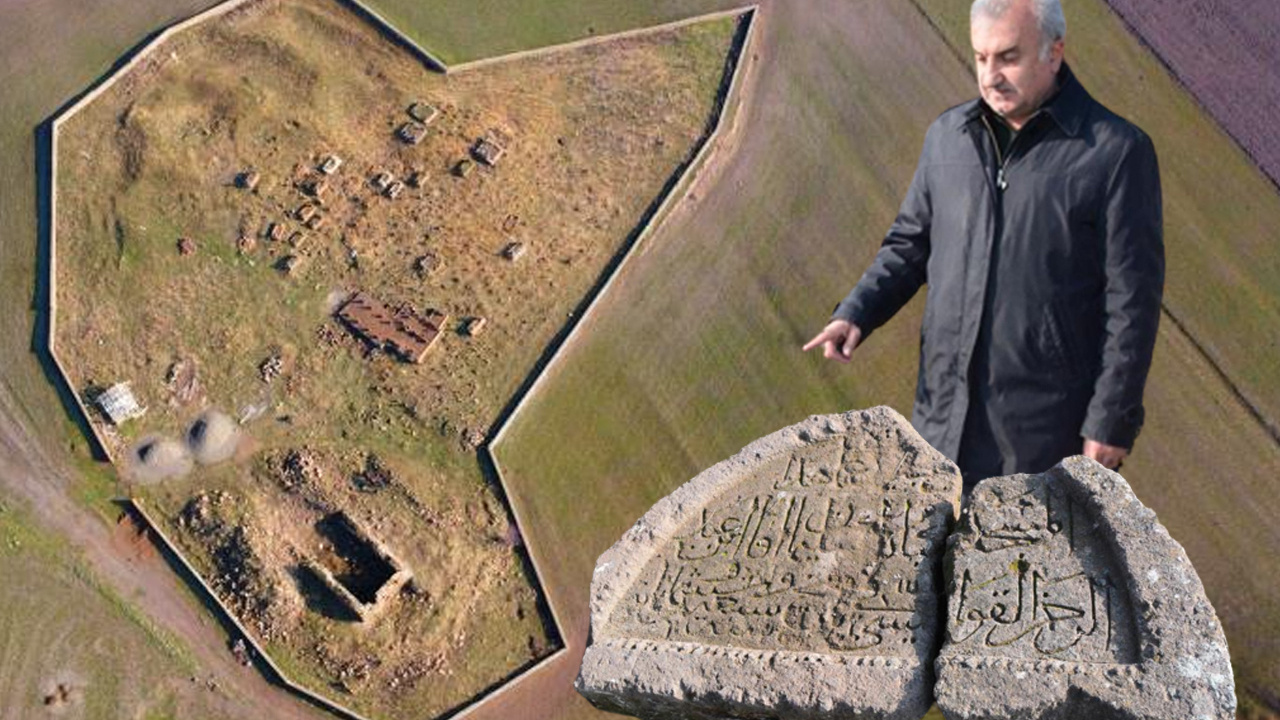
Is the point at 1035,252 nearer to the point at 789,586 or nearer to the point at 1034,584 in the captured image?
the point at 1034,584

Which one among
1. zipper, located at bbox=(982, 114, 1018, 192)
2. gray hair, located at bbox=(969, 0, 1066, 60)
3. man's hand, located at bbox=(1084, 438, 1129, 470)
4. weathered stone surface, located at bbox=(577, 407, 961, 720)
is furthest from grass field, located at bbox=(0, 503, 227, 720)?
gray hair, located at bbox=(969, 0, 1066, 60)

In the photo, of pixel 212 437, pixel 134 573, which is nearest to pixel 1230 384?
pixel 212 437

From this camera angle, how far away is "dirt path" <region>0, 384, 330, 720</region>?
18.1m

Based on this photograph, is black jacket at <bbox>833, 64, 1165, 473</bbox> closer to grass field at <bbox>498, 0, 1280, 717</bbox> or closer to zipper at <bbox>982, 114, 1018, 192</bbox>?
zipper at <bbox>982, 114, 1018, 192</bbox>

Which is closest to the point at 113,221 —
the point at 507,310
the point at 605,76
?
the point at 507,310

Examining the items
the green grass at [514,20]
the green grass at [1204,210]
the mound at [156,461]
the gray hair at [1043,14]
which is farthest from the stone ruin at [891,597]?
the green grass at [514,20]

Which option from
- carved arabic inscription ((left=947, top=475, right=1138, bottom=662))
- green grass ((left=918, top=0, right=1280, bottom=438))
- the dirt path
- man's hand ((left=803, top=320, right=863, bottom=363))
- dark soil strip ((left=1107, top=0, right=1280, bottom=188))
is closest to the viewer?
carved arabic inscription ((left=947, top=475, right=1138, bottom=662))

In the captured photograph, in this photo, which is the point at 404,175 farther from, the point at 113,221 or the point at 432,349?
the point at 113,221

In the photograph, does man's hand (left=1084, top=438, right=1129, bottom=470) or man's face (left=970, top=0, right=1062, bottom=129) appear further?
man's hand (left=1084, top=438, right=1129, bottom=470)

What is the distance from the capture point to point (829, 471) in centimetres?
1052

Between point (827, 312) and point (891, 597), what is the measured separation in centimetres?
905

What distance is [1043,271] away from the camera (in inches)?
336

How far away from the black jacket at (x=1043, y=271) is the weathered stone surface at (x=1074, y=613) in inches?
18.6

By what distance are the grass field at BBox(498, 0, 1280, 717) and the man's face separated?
27.6ft
